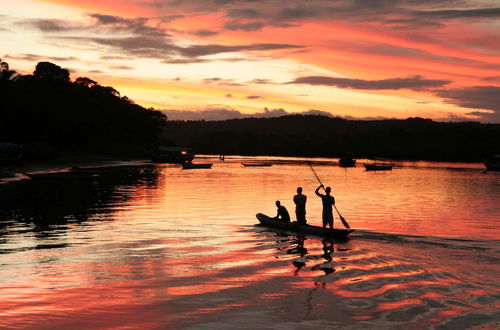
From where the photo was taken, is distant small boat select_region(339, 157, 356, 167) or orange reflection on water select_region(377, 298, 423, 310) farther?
distant small boat select_region(339, 157, 356, 167)

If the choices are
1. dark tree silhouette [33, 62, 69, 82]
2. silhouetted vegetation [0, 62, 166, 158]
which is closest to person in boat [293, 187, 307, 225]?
silhouetted vegetation [0, 62, 166, 158]

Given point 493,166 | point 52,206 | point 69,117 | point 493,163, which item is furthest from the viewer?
point 69,117

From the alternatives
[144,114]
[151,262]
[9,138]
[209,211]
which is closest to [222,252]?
[151,262]

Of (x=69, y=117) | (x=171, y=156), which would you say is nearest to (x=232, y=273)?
(x=69, y=117)

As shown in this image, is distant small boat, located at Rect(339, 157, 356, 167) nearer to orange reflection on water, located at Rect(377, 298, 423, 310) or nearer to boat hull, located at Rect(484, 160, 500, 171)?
boat hull, located at Rect(484, 160, 500, 171)

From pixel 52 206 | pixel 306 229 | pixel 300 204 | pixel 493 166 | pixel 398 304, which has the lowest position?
pixel 398 304

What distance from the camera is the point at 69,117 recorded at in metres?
144

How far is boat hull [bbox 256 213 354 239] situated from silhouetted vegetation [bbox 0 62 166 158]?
8638 centimetres

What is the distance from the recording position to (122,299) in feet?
57.0

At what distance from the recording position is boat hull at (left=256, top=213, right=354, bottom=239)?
30139mm

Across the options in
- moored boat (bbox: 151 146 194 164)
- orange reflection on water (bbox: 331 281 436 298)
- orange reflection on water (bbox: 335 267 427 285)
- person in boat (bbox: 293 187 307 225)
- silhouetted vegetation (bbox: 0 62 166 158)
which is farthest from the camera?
moored boat (bbox: 151 146 194 164)

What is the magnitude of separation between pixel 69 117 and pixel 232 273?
131994 mm

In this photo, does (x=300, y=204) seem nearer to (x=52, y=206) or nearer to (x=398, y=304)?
(x=398, y=304)

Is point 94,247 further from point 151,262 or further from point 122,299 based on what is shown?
point 122,299
